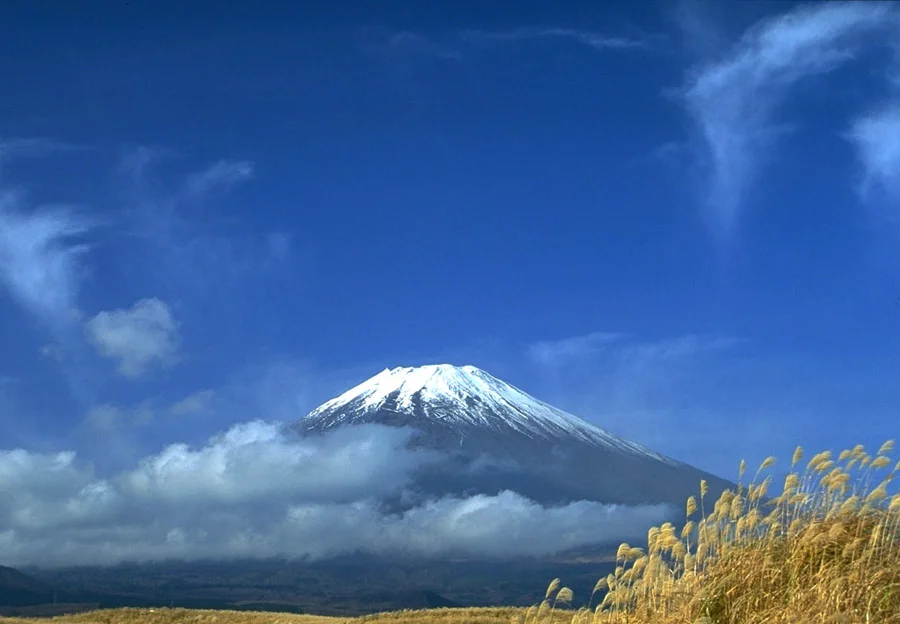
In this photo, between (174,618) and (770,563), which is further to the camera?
(174,618)

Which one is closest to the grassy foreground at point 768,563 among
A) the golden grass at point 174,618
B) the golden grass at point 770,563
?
the golden grass at point 770,563

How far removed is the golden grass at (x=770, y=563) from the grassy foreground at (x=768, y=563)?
0.01 meters

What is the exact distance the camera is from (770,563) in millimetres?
10258

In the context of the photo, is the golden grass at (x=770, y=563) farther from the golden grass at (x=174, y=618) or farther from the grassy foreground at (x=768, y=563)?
the golden grass at (x=174, y=618)

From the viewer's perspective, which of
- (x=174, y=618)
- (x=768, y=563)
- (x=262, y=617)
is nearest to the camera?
(x=768, y=563)

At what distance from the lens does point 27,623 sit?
2367cm

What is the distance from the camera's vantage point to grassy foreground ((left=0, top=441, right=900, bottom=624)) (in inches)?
374

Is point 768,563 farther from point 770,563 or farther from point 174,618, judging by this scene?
point 174,618

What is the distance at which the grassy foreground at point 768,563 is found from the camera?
9.51m

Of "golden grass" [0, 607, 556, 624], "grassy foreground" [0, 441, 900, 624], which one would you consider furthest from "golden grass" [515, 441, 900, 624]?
"golden grass" [0, 607, 556, 624]

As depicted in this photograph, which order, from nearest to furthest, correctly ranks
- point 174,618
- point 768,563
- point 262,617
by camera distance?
point 768,563, point 174,618, point 262,617

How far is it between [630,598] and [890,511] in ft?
8.79

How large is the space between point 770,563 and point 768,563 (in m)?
0.08

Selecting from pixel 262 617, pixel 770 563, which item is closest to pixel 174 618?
pixel 262 617
